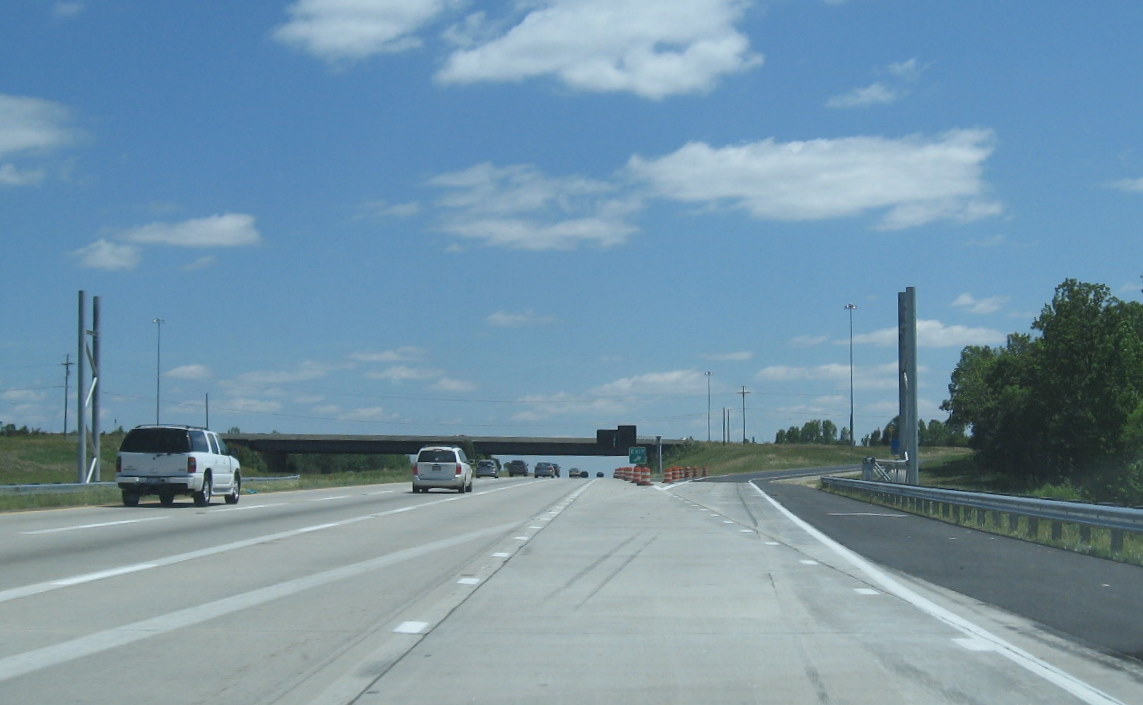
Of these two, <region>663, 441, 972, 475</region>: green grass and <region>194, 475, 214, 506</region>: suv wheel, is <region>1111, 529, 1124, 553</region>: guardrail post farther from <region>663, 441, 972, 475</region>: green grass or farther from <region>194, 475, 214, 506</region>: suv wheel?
<region>663, 441, 972, 475</region>: green grass

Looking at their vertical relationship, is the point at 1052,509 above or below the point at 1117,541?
above

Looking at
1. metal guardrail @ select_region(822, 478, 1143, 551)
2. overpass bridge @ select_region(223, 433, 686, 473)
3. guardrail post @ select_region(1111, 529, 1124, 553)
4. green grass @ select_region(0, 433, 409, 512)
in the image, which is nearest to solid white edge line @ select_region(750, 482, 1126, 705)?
guardrail post @ select_region(1111, 529, 1124, 553)

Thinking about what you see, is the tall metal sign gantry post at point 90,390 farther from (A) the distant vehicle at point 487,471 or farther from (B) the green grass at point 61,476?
(A) the distant vehicle at point 487,471

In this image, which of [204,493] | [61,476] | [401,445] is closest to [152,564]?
[204,493]

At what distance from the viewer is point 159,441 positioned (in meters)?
32.2

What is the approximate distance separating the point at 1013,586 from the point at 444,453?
36926 mm

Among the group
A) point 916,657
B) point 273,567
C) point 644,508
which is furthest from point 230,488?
point 916,657

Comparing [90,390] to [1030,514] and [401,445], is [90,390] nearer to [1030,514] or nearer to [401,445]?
[1030,514]

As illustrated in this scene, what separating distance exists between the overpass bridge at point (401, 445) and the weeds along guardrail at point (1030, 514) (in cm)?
8115

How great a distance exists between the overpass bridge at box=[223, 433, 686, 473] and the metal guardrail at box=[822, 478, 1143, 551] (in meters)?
83.0

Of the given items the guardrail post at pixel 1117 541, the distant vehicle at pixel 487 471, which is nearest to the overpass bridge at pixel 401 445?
the distant vehicle at pixel 487 471

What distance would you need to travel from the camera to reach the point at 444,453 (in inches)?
1957

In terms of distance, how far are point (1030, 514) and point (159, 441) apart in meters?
21.5

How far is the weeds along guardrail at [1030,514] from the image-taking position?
1920 cm
